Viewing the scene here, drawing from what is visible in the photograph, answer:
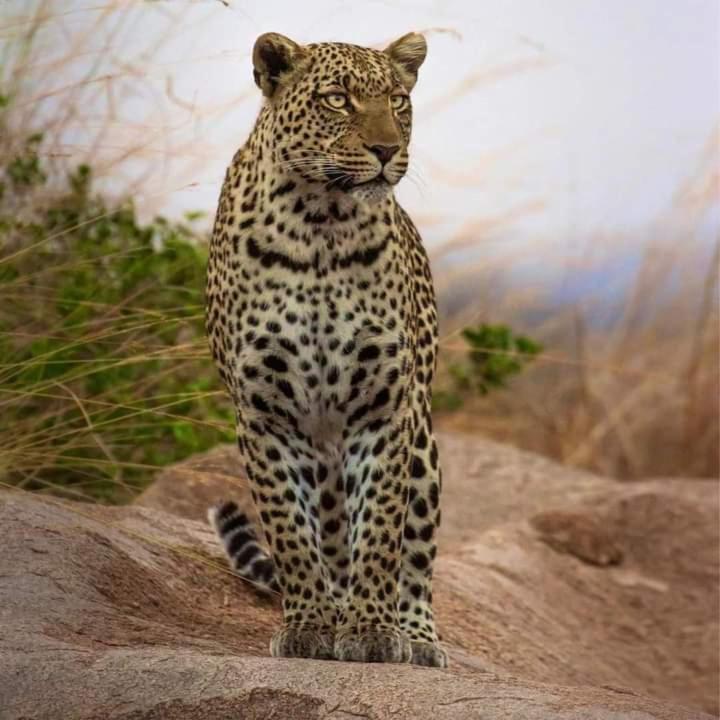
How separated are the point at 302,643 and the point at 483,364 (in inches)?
191

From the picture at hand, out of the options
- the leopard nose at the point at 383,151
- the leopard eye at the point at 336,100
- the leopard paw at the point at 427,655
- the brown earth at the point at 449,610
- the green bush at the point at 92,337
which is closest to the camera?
the brown earth at the point at 449,610

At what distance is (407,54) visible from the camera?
4.89m

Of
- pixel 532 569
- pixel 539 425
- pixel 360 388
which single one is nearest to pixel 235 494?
pixel 532 569

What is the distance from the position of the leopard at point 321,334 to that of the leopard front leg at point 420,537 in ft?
0.96

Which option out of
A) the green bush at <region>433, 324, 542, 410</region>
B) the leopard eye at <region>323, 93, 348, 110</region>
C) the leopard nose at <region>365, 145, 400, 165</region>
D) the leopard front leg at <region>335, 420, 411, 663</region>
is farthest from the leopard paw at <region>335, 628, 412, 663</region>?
the green bush at <region>433, 324, 542, 410</region>

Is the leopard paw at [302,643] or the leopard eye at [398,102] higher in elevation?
the leopard eye at [398,102]

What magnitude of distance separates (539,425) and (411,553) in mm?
6390

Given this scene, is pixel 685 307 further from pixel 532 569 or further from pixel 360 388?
pixel 360 388

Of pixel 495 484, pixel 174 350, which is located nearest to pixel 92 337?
pixel 174 350

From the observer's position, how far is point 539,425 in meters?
11.6

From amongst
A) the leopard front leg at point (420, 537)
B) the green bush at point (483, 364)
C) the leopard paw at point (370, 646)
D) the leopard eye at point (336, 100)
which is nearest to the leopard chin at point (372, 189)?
the leopard eye at point (336, 100)

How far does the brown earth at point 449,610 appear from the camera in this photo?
4203 millimetres

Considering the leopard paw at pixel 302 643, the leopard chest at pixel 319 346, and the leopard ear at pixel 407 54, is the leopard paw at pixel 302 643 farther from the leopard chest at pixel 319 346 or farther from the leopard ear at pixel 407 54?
the leopard ear at pixel 407 54

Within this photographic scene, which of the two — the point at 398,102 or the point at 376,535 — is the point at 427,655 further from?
the point at 398,102
